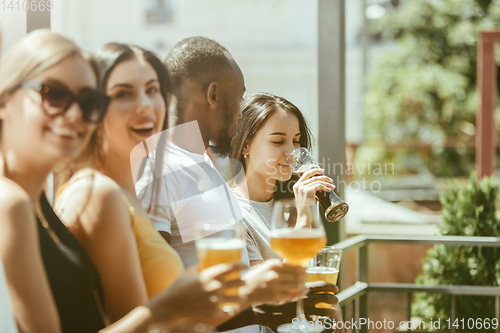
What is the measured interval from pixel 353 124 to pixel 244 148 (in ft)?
45.4

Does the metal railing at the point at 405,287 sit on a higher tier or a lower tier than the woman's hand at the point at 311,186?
lower

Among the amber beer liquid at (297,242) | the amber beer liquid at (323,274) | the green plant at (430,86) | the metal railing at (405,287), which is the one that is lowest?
→ the metal railing at (405,287)

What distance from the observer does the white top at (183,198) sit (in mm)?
1317

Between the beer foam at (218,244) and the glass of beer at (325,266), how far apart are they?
60 centimetres

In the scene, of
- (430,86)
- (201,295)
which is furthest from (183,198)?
(430,86)

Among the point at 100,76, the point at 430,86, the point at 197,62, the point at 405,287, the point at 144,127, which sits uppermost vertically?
the point at 430,86

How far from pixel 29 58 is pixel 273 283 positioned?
66 centimetres

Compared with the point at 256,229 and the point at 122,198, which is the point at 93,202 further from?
the point at 256,229

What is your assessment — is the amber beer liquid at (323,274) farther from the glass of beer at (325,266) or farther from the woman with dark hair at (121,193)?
the woman with dark hair at (121,193)

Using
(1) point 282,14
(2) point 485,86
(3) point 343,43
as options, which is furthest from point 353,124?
(3) point 343,43

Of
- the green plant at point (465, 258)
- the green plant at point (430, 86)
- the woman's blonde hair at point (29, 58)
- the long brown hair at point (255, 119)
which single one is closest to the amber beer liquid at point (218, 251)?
the woman's blonde hair at point (29, 58)

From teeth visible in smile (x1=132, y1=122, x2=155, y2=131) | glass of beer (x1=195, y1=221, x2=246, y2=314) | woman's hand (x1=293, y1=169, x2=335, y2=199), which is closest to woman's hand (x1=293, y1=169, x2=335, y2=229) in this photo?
woman's hand (x1=293, y1=169, x2=335, y2=199)

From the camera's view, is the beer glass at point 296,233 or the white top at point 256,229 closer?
the beer glass at point 296,233

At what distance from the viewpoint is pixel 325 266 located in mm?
1437
